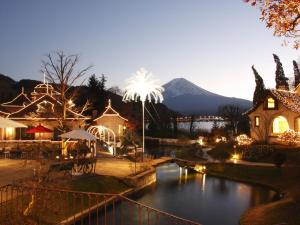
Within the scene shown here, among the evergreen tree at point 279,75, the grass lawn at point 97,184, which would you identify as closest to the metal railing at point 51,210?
the grass lawn at point 97,184

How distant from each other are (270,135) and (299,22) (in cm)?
3077

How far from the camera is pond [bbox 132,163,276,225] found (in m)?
19.5

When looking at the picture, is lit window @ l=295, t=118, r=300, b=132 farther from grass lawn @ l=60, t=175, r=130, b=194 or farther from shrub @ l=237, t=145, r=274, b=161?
grass lawn @ l=60, t=175, r=130, b=194

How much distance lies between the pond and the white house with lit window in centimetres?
1155

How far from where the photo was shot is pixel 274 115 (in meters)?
38.2

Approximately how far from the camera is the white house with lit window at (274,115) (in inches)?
1449

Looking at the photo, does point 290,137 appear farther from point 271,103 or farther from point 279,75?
point 279,75

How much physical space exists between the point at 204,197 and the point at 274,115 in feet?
59.3

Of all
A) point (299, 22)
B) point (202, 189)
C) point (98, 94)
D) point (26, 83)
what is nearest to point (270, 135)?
point (202, 189)

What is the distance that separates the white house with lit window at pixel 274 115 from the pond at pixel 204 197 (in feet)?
37.9

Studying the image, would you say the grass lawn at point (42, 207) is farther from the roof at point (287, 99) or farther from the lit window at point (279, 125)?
the lit window at point (279, 125)

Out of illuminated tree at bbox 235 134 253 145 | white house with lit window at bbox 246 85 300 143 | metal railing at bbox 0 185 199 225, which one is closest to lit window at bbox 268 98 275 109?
white house with lit window at bbox 246 85 300 143

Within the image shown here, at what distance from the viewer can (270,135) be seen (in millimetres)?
38031

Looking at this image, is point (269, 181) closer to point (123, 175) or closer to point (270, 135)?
point (123, 175)
